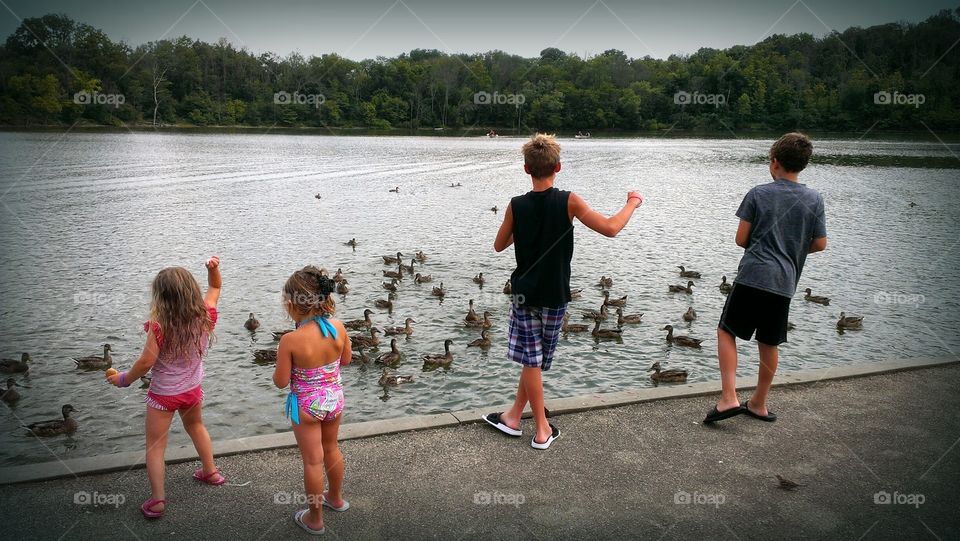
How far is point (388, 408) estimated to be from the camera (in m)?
9.48

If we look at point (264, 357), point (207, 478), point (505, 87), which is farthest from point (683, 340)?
point (505, 87)

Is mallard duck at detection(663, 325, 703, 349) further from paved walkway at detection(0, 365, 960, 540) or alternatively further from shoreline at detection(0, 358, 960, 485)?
paved walkway at detection(0, 365, 960, 540)

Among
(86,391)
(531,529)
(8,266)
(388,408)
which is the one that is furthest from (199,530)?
(8,266)

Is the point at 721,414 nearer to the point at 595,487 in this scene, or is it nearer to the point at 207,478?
the point at 595,487

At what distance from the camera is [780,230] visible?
5820 millimetres

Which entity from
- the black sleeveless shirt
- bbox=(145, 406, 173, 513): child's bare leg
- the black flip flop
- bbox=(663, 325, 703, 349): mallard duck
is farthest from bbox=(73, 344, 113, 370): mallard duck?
bbox=(663, 325, 703, 349): mallard duck

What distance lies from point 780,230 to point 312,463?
174 inches

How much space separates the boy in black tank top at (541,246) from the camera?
5.33 meters

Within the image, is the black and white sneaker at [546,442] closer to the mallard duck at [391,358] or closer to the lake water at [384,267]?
the lake water at [384,267]

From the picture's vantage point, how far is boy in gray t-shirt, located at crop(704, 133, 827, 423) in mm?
5777

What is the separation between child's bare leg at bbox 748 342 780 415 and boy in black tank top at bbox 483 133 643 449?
1.97 meters

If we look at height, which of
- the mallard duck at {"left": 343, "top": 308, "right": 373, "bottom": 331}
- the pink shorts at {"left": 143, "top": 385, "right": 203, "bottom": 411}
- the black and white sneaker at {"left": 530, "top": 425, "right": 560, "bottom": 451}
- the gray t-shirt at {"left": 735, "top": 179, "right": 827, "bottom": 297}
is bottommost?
the mallard duck at {"left": 343, "top": 308, "right": 373, "bottom": 331}

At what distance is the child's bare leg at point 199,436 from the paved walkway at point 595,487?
0.17 meters

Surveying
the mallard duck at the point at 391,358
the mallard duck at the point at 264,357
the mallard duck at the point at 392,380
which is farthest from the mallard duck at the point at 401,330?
the mallard duck at the point at 264,357
